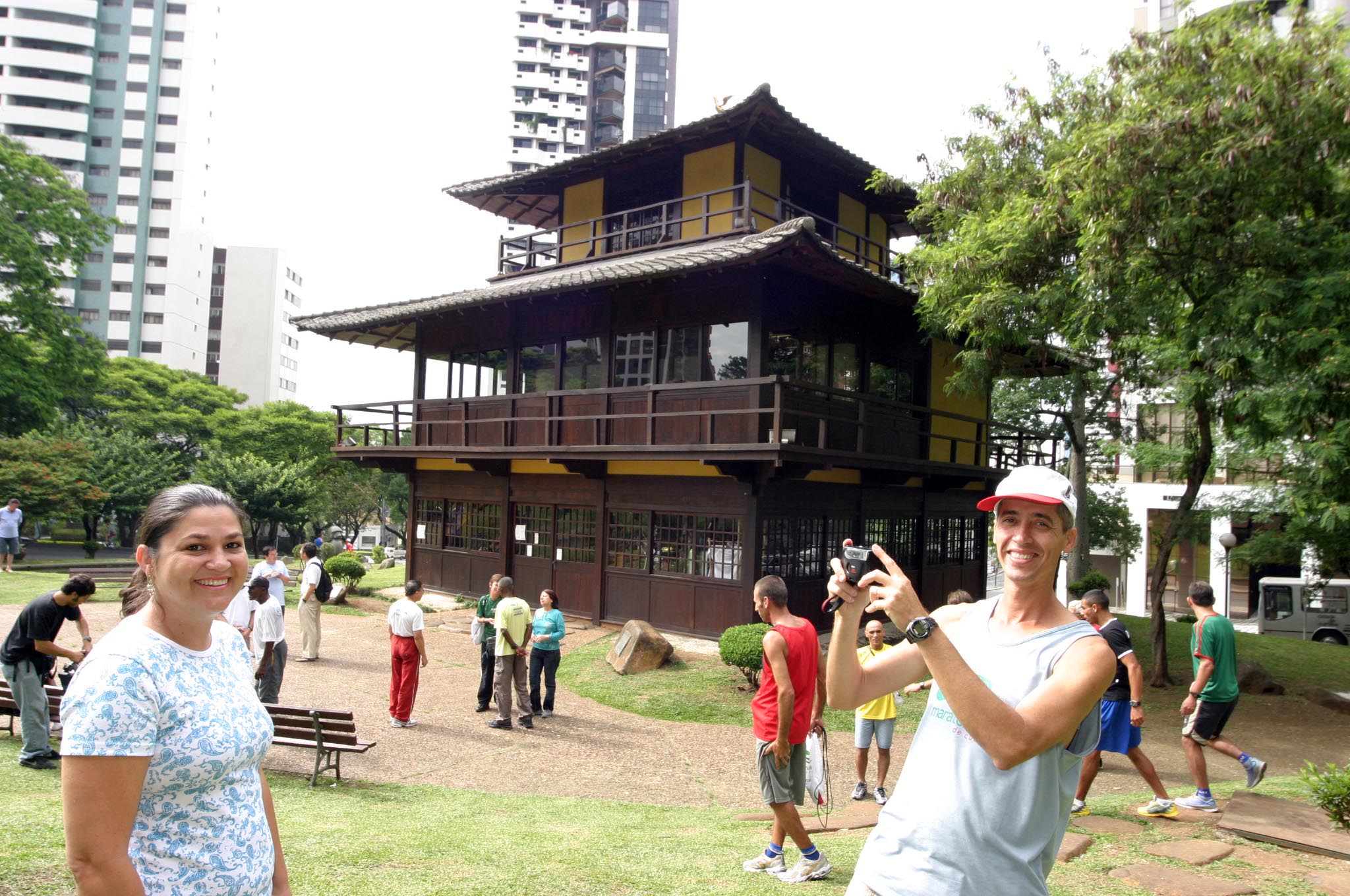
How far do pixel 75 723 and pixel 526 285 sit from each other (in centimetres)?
1544

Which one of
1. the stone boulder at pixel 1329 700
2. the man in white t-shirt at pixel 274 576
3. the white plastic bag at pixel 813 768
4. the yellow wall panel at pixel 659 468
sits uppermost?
the yellow wall panel at pixel 659 468

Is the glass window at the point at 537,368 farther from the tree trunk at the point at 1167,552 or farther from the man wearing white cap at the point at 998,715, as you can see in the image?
the man wearing white cap at the point at 998,715

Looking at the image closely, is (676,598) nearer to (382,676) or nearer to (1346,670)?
(382,676)

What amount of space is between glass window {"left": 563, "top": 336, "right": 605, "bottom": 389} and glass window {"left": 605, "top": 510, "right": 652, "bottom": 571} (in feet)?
8.78

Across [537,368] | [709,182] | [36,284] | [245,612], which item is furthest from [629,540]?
[36,284]

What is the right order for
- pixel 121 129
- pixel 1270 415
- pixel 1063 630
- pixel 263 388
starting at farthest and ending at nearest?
pixel 263 388
pixel 121 129
pixel 1270 415
pixel 1063 630

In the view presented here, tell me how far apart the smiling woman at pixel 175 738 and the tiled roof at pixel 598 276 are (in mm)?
11122

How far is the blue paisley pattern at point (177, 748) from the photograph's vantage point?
6.82ft

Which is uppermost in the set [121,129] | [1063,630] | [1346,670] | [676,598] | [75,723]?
[121,129]

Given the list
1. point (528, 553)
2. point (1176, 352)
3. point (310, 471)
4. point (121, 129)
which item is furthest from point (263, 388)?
point (1176, 352)

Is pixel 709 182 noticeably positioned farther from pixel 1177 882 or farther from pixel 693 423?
pixel 1177 882

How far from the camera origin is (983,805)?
2.29 metres

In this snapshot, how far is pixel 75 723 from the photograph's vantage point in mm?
2029

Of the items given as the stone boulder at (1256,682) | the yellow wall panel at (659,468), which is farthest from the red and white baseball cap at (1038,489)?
the stone boulder at (1256,682)
